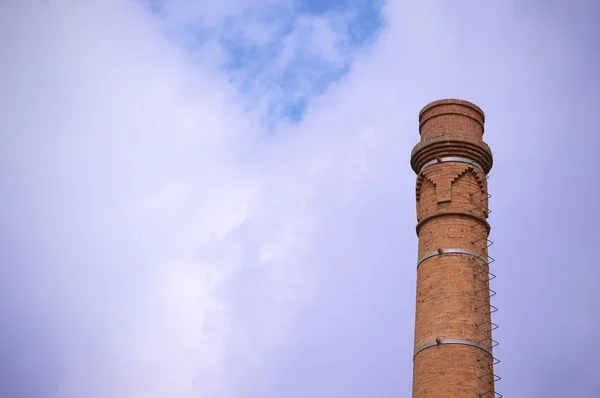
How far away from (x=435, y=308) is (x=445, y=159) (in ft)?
13.9

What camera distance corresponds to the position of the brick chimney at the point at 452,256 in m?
19.8

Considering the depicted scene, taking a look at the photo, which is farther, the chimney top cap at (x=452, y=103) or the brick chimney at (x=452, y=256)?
the chimney top cap at (x=452, y=103)

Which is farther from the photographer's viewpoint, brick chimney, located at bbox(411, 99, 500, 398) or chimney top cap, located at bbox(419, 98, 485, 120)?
chimney top cap, located at bbox(419, 98, 485, 120)

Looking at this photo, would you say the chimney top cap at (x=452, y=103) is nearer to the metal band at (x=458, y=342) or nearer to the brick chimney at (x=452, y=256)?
the brick chimney at (x=452, y=256)

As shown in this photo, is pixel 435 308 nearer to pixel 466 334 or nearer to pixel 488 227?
pixel 466 334

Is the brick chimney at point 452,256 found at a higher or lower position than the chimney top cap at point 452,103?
lower

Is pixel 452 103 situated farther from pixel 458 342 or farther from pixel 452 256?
pixel 458 342

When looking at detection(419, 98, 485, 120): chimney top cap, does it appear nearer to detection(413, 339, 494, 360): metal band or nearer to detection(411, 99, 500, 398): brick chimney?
detection(411, 99, 500, 398): brick chimney

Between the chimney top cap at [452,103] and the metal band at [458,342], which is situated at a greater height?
the chimney top cap at [452,103]

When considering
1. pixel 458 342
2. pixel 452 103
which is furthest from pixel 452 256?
pixel 452 103

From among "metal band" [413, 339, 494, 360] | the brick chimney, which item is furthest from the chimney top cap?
"metal band" [413, 339, 494, 360]

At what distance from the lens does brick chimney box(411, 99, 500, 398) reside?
19.8 m

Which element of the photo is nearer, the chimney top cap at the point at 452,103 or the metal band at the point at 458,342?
the metal band at the point at 458,342

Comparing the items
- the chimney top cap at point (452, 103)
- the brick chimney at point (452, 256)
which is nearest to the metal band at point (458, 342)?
the brick chimney at point (452, 256)
